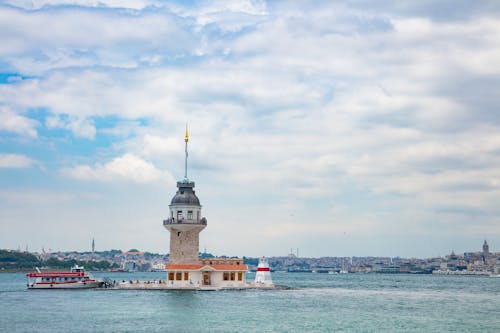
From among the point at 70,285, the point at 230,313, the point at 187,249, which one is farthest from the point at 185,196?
the point at 230,313

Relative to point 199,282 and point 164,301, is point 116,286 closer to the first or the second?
point 199,282

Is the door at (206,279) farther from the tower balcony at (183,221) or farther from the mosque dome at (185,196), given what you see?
the mosque dome at (185,196)

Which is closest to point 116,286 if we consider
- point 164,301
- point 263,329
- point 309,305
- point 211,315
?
point 164,301

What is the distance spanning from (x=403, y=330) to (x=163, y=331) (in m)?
15.3

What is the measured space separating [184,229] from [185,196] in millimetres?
3602

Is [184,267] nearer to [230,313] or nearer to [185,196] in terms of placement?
[185,196]

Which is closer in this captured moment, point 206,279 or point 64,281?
point 206,279

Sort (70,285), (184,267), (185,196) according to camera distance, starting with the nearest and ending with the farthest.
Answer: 1. (184,267)
2. (185,196)
3. (70,285)

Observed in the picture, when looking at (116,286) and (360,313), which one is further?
(116,286)

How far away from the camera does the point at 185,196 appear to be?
78250mm

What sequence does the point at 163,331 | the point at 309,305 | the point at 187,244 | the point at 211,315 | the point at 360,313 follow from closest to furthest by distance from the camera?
1. the point at 163,331
2. the point at 211,315
3. the point at 360,313
4. the point at 309,305
5. the point at 187,244

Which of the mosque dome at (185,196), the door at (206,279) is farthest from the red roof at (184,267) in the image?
the mosque dome at (185,196)

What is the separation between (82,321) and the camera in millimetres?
51406

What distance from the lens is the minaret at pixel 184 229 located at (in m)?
76.7
